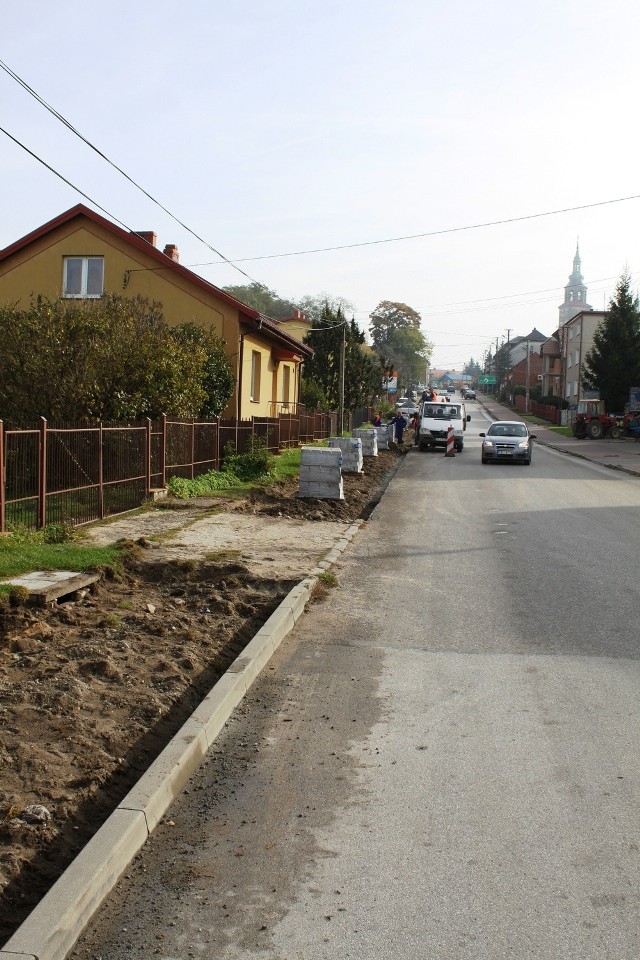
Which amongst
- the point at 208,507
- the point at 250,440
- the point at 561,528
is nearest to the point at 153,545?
the point at 208,507

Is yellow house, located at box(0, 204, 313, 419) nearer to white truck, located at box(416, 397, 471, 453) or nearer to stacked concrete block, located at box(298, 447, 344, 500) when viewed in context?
stacked concrete block, located at box(298, 447, 344, 500)

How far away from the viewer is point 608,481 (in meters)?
25.1

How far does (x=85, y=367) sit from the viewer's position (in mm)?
15695

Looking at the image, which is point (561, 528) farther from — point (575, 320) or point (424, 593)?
point (575, 320)

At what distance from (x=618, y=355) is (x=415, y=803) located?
59.9m

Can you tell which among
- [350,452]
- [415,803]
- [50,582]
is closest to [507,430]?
[350,452]

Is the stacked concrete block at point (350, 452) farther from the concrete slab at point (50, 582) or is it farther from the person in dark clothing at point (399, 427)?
the person in dark clothing at point (399, 427)

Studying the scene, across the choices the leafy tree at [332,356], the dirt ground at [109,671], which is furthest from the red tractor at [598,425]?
the dirt ground at [109,671]

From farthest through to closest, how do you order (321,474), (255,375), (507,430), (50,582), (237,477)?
(507,430), (255,375), (237,477), (321,474), (50,582)

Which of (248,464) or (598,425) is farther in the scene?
(598,425)

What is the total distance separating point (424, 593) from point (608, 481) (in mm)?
17262

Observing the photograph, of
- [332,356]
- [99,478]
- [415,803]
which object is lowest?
[415,803]

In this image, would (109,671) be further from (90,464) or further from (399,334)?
(399,334)

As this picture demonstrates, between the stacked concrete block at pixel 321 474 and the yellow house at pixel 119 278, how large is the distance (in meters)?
9.78
